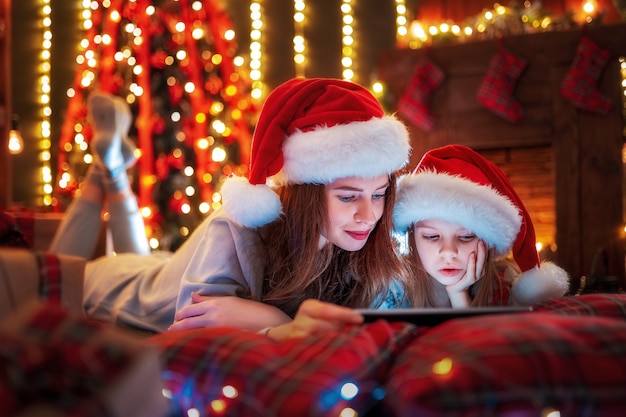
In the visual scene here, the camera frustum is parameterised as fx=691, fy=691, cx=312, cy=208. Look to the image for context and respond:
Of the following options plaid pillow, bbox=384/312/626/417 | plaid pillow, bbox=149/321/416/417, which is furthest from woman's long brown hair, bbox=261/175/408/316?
plaid pillow, bbox=384/312/626/417

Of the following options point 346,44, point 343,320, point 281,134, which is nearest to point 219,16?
point 346,44

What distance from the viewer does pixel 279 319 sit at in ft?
4.14

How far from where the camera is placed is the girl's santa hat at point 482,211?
1.45 meters

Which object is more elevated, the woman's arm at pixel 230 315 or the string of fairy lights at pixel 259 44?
the string of fairy lights at pixel 259 44

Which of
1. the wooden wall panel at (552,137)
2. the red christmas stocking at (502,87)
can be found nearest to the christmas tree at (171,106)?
the wooden wall panel at (552,137)

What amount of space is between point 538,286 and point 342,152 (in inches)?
19.5

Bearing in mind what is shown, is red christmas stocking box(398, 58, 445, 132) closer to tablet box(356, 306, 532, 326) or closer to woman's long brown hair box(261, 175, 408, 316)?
woman's long brown hair box(261, 175, 408, 316)

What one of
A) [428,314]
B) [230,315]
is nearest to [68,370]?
[428,314]

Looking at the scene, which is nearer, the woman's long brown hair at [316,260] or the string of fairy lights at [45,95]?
the woman's long brown hair at [316,260]

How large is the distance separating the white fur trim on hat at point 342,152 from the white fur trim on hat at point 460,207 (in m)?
0.07

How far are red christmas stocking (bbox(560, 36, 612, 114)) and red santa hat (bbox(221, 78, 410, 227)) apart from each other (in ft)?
9.67

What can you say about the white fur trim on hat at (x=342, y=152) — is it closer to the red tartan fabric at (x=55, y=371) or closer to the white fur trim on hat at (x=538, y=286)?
the white fur trim on hat at (x=538, y=286)

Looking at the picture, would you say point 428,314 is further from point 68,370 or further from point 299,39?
point 299,39

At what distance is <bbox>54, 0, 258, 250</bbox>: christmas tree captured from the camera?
12.5 ft
